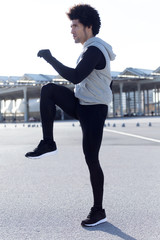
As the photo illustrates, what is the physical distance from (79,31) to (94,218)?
1.67 meters

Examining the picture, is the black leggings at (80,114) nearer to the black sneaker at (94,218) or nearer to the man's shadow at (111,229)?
the black sneaker at (94,218)

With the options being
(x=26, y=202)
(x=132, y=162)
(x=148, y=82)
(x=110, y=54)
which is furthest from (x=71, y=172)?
(x=148, y=82)

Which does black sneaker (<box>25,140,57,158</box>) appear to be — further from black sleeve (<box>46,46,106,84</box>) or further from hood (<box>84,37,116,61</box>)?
hood (<box>84,37,116,61</box>)

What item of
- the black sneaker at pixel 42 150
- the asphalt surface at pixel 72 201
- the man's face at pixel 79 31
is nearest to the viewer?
the asphalt surface at pixel 72 201

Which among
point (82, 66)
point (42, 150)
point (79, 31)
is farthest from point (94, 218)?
point (79, 31)

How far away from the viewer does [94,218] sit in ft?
10.7

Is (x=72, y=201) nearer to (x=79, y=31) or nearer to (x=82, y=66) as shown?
(x=82, y=66)

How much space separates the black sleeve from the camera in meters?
3.06

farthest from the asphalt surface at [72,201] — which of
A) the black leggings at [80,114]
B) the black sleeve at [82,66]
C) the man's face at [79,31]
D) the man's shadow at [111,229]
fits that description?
the man's face at [79,31]

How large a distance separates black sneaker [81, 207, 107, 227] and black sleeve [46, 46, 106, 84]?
1.18 m

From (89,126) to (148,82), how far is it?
7002 centimetres

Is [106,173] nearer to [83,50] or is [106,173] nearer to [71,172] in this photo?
[71,172]

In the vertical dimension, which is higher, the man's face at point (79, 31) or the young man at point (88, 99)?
the man's face at point (79, 31)

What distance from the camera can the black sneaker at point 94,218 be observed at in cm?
323
